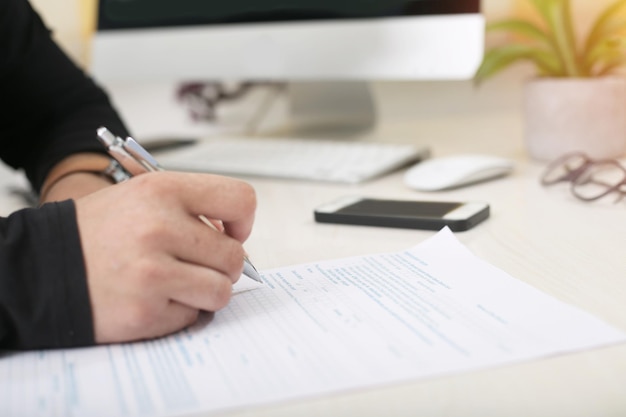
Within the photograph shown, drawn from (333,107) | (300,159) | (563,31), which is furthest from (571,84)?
(333,107)

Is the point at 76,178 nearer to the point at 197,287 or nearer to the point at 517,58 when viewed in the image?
the point at 197,287

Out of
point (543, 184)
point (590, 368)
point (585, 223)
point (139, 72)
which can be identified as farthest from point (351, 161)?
point (590, 368)

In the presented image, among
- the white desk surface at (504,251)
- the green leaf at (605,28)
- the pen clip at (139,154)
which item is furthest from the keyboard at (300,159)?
the pen clip at (139,154)

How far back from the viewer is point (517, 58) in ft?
3.11

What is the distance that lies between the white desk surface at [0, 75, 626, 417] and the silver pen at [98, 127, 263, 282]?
0.27 feet

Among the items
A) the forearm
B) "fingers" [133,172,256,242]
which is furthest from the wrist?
"fingers" [133,172,256,242]

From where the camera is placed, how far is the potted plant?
0.89m

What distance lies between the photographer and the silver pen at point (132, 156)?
1.58 feet

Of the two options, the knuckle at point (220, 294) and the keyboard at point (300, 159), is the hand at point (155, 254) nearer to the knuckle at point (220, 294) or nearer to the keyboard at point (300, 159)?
the knuckle at point (220, 294)

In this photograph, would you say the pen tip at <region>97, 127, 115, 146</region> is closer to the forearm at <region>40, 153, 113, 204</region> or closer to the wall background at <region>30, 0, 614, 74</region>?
the forearm at <region>40, 153, 113, 204</region>

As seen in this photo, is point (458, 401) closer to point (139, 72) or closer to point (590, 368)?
point (590, 368)

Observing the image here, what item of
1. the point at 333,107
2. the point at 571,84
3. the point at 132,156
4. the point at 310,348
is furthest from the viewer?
the point at 333,107

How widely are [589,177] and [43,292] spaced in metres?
0.57

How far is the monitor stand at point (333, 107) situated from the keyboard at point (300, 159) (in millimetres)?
226
